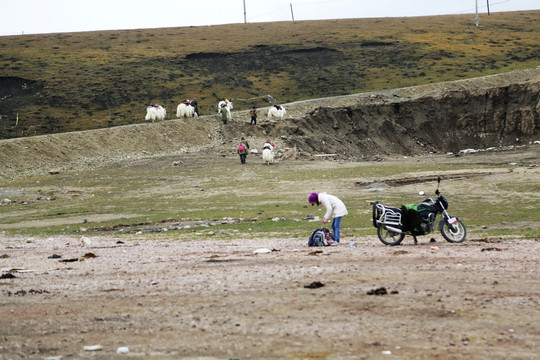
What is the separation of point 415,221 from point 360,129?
41609mm

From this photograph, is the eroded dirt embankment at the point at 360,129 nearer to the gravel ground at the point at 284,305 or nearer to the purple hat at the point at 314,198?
the purple hat at the point at 314,198

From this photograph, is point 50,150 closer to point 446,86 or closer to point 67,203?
point 67,203

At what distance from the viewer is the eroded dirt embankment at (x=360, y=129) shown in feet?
155

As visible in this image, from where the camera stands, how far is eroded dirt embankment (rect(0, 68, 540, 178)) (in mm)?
47312

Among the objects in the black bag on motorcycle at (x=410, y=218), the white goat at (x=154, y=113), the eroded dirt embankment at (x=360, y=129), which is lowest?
the black bag on motorcycle at (x=410, y=218)

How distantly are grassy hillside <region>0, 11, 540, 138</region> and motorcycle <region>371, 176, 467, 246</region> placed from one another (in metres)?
45.0

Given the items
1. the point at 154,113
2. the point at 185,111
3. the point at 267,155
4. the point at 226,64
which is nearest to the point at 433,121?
the point at 185,111

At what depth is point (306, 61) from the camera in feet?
286

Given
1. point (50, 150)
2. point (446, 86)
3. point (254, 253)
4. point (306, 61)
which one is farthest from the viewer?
point (306, 61)

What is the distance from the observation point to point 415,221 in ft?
51.5

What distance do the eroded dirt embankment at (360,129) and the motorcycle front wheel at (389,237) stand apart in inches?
1232

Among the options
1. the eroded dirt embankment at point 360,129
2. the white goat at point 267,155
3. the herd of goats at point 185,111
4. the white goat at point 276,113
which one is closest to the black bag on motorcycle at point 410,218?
the white goat at point 267,155

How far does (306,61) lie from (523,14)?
50.8 metres

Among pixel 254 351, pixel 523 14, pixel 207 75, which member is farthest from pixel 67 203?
pixel 523 14
